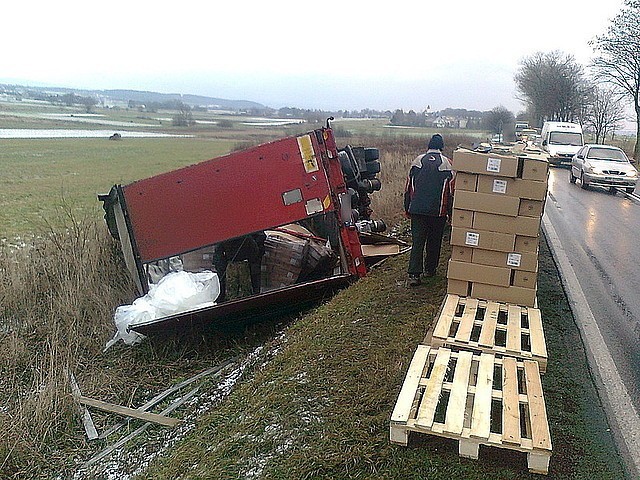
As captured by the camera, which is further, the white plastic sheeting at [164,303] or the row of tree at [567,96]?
the row of tree at [567,96]

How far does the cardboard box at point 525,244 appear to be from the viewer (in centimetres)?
500

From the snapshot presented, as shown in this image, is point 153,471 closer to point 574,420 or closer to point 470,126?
point 574,420

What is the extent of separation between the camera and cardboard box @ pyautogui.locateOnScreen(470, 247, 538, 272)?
16.4 feet

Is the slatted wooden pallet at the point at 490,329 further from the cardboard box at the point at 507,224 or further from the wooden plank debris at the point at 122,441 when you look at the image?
the wooden plank debris at the point at 122,441

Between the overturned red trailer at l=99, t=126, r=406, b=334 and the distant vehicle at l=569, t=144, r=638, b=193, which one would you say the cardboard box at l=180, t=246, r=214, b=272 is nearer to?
the overturned red trailer at l=99, t=126, r=406, b=334

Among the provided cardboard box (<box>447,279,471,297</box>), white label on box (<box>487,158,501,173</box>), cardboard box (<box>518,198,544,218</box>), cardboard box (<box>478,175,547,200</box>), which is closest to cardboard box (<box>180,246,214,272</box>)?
cardboard box (<box>447,279,471,297</box>)

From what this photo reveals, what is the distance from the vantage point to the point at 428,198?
5.93m

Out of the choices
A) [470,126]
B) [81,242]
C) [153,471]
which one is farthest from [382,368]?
[470,126]

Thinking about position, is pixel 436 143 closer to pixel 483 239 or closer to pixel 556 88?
pixel 483 239

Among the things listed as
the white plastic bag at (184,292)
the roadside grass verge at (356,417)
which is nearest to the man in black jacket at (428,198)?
the roadside grass verge at (356,417)

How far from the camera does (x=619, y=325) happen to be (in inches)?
221

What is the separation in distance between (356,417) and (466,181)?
248 centimetres

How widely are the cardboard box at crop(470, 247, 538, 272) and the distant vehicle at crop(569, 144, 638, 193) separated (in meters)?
13.8

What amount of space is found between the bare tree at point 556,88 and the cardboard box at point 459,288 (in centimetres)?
5537
